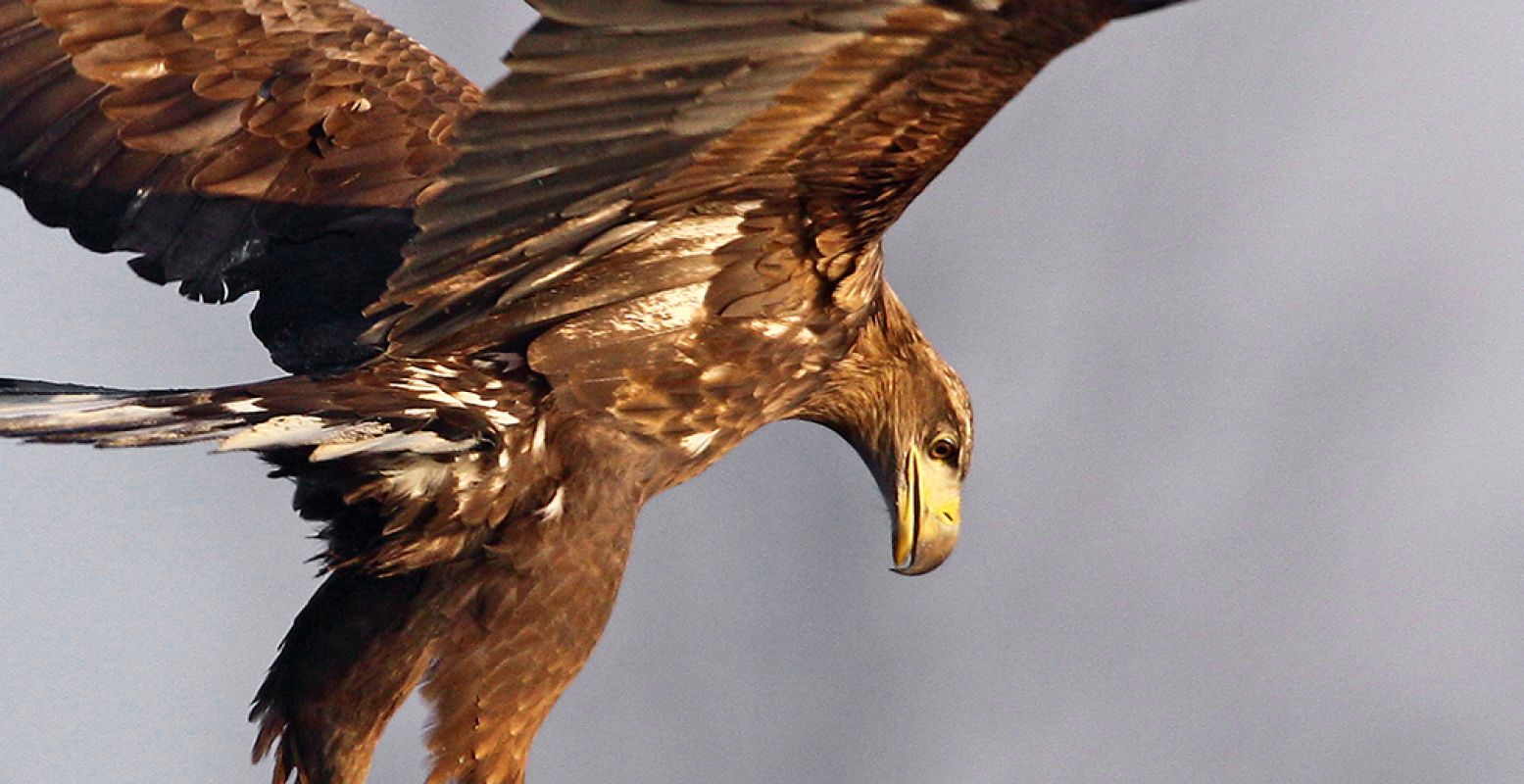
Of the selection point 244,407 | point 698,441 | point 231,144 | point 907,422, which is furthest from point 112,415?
point 907,422

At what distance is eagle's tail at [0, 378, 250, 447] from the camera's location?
3.98m

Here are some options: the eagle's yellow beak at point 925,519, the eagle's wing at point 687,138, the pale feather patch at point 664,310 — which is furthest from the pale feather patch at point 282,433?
the eagle's yellow beak at point 925,519

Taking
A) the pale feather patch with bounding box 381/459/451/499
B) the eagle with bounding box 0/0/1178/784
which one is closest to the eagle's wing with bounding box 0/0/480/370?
the eagle with bounding box 0/0/1178/784

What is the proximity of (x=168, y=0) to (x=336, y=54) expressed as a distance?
0.41 meters

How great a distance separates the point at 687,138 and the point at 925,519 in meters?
2.04

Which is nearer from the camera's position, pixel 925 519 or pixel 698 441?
pixel 698 441

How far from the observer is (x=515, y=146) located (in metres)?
3.97

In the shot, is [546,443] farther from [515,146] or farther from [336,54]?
[336,54]

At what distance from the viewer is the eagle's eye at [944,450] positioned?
575 cm

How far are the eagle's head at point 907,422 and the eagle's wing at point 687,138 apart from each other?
0.87m

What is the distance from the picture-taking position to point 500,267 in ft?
14.3

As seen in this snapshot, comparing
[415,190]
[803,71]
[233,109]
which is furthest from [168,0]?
[803,71]

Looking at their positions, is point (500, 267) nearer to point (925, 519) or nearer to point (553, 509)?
point (553, 509)

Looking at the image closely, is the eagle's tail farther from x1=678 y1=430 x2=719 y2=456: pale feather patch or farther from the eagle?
x1=678 y1=430 x2=719 y2=456: pale feather patch
